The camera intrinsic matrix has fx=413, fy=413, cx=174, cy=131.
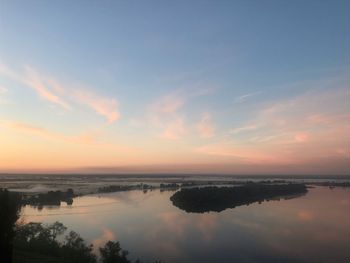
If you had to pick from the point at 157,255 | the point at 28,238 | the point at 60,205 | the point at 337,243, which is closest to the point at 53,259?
the point at 28,238

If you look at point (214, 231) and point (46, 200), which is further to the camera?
point (46, 200)

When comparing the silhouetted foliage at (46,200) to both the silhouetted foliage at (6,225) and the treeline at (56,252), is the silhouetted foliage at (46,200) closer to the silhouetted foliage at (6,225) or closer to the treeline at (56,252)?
the treeline at (56,252)

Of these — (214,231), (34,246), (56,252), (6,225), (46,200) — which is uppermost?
(46,200)

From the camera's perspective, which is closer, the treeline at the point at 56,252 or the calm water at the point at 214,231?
the treeline at the point at 56,252

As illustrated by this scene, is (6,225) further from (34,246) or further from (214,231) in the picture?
(214,231)

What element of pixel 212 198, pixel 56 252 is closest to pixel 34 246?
pixel 56 252

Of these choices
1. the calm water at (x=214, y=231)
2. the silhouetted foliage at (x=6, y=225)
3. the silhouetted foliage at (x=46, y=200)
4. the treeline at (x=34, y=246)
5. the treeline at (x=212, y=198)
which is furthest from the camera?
the treeline at (x=212, y=198)

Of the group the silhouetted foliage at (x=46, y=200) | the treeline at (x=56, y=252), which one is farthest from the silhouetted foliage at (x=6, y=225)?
the silhouetted foliage at (x=46, y=200)

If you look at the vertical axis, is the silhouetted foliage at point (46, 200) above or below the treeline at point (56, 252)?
above

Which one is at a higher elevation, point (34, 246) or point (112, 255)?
point (34, 246)

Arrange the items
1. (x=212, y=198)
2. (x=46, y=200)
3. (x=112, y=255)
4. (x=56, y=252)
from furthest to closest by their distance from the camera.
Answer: (x=212, y=198) → (x=46, y=200) → (x=56, y=252) → (x=112, y=255)

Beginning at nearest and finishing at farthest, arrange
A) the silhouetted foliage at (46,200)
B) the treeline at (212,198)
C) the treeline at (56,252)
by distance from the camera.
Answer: the treeline at (56,252)
the silhouetted foliage at (46,200)
the treeline at (212,198)
